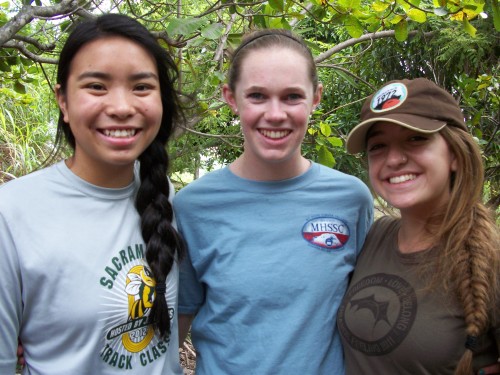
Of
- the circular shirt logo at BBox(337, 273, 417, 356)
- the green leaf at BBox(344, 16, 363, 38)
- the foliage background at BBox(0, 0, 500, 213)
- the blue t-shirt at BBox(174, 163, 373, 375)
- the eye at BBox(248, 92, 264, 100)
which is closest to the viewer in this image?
the circular shirt logo at BBox(337, 273, 417, 356)

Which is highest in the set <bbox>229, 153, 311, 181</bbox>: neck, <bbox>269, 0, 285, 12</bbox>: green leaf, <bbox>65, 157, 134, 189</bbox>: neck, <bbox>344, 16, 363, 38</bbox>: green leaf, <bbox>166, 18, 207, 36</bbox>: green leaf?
<bbox>344, 16, 363, 38</bbox>: green leaf

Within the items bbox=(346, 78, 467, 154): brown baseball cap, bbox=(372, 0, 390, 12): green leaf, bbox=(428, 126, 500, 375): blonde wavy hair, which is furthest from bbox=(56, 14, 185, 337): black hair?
bbox=(372, 0, 390, 12): green leaf

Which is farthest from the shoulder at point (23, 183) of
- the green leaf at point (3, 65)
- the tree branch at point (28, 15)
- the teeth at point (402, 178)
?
the green leaf at point (3, 65)

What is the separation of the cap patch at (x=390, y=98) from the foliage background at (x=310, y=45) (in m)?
0.68

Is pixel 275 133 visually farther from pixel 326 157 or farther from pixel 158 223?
pixel 326 157

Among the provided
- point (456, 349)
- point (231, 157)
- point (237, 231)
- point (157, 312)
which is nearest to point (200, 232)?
point (237, 231)

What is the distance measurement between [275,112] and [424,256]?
2.19ft

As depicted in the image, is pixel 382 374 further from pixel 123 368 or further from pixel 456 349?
pixel 123 368

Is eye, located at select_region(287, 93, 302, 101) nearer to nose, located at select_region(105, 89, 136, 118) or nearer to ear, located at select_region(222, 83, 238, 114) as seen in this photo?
ear, located at select_region(222, 83, 238, 114)

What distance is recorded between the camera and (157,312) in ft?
5.41

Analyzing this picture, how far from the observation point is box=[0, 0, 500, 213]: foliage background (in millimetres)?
2361

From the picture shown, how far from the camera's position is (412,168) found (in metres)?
1.67

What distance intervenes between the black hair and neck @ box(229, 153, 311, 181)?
0.29 meters

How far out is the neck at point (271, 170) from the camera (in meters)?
1.96
